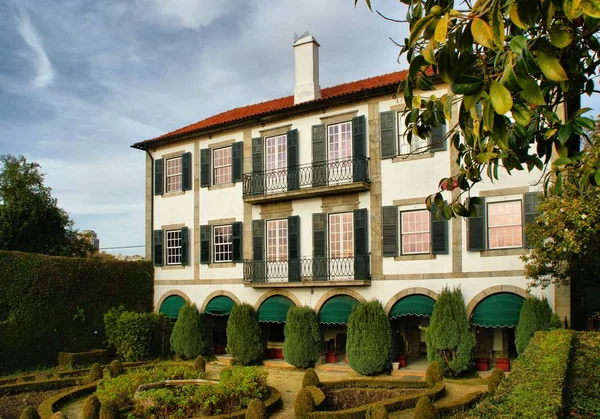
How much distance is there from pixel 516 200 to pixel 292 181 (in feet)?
26.1

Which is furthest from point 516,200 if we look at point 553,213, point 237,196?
point 237,196

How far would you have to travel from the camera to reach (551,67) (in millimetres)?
3086

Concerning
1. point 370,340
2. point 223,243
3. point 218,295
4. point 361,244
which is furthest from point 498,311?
point 223,243

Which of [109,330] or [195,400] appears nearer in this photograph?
[195,400]

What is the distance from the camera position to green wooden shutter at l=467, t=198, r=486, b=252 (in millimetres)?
18250

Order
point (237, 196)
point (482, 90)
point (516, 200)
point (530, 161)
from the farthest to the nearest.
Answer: point (237, 196), point (516, 200), point (530, 161), point (482, 90)

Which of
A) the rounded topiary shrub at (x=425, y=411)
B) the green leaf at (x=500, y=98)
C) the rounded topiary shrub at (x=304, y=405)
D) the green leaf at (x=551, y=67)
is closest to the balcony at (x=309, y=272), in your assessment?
the rounded topiary shrub at (x=304, y=405)

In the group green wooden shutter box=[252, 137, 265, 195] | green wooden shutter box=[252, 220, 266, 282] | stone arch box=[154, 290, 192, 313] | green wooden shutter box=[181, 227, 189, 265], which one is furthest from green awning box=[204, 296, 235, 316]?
green wooden shutter box=[252, 137, 265, 195]

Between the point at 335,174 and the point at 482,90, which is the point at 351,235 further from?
the point at 482,90

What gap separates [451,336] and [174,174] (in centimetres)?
1400

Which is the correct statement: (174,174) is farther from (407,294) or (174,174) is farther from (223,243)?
(407,294)

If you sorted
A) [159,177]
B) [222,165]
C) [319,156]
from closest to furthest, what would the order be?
1. [319,156]
2. [222,165]
3. [159,177]

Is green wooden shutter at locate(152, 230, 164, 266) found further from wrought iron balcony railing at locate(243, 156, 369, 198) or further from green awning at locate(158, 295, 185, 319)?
wrought iron balcony railing at locate(243, 156, 369, 198)

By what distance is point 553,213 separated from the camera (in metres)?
14.0
